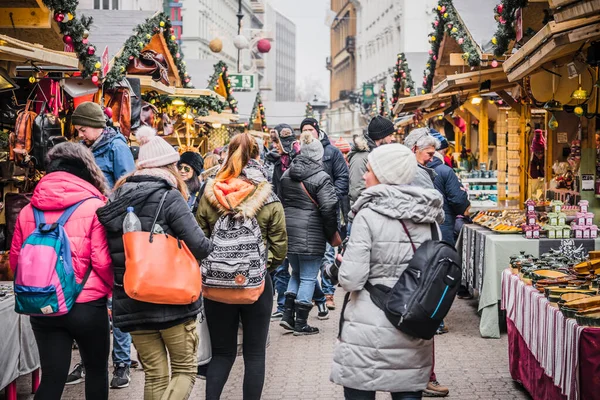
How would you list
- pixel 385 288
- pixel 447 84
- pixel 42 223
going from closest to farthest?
pixel 385 288 < pixel 42 223 < pixel 447 84

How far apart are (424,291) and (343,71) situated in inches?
3900

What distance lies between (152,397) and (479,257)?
5437 millimetres

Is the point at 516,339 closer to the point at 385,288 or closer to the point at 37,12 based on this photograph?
the point at 385,288

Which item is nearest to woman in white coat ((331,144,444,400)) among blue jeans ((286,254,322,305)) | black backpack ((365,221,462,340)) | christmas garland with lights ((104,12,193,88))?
black backpack ((365,221,462,340))

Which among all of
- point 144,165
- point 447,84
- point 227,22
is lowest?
point 144,165

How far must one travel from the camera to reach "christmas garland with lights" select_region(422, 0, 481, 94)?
511 inches

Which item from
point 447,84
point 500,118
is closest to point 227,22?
point 500,118

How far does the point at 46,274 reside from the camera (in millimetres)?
5184

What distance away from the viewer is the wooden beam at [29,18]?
10125mm

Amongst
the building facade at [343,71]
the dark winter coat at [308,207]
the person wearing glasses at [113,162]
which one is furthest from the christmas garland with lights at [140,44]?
the building facade at [343,71]

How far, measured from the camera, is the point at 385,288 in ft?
16.2

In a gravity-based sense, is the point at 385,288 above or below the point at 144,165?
below

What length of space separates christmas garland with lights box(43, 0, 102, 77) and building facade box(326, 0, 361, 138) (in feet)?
232

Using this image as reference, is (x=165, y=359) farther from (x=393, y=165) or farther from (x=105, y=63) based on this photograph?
(x=105, y=63)
